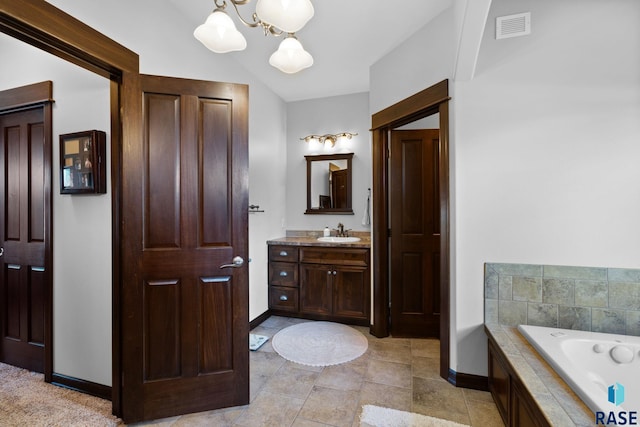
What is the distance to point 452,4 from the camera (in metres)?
2.07

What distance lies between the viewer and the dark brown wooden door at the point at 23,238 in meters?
2.21

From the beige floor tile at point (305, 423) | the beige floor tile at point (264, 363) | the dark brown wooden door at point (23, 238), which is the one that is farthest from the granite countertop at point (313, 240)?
the dark brown wooden door at point (23, 238)

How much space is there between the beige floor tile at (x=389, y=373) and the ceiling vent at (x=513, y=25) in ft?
8.52

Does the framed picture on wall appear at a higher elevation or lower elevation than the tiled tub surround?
higher

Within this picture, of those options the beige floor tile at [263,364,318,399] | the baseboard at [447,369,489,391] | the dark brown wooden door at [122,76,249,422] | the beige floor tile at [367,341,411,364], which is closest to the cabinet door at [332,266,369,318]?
the beige floor tile at [367,341,411,364]

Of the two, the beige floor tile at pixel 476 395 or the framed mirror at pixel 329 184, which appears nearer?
the beige floor tile at pixel 476 395

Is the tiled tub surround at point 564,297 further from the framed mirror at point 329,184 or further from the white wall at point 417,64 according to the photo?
the framed mirror at point 329,184

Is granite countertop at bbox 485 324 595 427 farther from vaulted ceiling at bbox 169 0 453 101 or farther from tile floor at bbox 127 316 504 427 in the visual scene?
vaulted ceiling at bbox 169 0 453 101

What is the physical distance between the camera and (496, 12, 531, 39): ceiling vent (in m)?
1.88

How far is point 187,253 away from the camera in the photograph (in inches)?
69.6

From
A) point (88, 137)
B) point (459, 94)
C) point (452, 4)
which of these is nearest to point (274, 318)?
point (88, 137)

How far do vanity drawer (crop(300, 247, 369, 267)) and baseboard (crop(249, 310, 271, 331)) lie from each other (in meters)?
0.80

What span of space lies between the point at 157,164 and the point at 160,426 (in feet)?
5.22

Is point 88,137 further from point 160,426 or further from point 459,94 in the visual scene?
point 459,94
